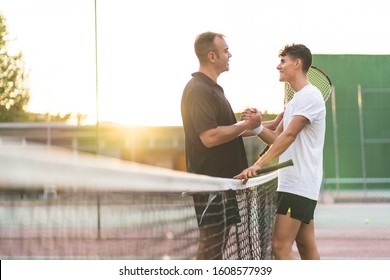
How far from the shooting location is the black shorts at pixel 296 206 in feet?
9.03

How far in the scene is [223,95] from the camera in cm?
276

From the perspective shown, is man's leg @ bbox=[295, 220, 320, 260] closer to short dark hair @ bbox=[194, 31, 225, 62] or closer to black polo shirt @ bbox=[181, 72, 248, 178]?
black polo shirt @ bbox=[181, 72, 248, 178]

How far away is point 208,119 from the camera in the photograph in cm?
261

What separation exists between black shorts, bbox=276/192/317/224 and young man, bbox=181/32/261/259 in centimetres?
15

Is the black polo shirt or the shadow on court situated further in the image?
the shadow on court

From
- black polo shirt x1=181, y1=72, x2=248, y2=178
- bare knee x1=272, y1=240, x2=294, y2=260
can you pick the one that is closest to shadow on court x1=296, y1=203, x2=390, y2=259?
bare knee x1=272, y1=240, x2=294, y2=260

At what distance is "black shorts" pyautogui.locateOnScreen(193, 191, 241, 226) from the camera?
8.42 feet

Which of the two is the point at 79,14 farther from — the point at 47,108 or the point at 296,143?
the point at 296,143

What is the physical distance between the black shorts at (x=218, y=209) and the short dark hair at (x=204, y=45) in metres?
0.43

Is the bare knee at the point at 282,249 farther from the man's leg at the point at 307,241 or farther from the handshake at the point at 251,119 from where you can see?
the handshake at the point at 251,119

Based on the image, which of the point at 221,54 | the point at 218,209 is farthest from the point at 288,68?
the point at 218,209

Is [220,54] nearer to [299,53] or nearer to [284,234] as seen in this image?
[299,53]
